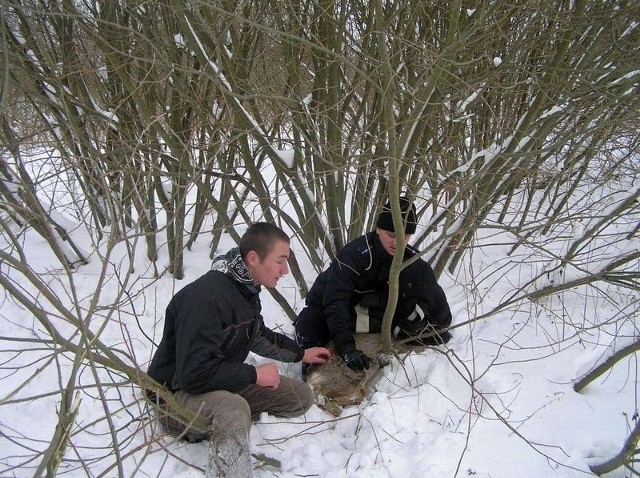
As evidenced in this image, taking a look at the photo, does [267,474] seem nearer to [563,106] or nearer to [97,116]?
[97,116]

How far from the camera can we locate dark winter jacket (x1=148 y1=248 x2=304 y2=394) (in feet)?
7.35

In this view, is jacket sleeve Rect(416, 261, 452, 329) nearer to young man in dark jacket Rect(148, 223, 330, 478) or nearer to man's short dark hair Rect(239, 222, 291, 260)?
young man in dark jacket Rect(148, 223, 330, 478)

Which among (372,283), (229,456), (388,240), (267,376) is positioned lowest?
(229,456)

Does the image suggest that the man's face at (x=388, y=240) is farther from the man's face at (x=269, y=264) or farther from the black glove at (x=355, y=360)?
the man's face at (x=269, y=264)

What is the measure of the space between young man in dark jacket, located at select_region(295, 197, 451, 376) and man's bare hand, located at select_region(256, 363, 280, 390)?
57 centimetres

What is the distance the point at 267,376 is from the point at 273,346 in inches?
15.6

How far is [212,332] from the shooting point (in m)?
2.26

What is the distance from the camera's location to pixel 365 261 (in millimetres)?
3264

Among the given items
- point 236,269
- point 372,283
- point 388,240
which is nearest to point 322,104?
point 388,240

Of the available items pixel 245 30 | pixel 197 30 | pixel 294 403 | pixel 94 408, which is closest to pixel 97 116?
pixel 197 30

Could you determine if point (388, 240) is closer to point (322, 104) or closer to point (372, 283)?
point (372, 283)

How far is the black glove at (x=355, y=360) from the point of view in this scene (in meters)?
2.96

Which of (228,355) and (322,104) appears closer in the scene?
(228,355)

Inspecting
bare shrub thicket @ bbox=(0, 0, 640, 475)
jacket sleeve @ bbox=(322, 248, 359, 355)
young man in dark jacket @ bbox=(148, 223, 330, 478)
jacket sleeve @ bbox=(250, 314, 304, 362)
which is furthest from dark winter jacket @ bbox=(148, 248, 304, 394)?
bare shrub thicket @ bbox=(0, 0, 640, 475)
